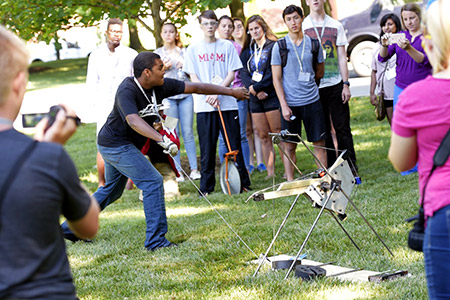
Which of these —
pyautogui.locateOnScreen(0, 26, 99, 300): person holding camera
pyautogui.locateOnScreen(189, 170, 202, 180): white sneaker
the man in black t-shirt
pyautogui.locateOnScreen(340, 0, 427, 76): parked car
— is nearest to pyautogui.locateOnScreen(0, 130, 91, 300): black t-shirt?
pyautogui.locateOnScreen(0, 26, 99, 300): person holding camera

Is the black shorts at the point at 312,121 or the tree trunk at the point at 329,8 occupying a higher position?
the tree trunk at the point at 329,8

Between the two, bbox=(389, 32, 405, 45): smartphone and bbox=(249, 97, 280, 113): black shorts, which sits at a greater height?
bbox=(389, 32, 405, 45): smartphone

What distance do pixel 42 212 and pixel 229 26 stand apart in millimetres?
7693

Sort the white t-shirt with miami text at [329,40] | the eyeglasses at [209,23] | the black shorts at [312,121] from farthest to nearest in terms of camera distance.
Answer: the eyeglasses at [209,23] < the white t-shirt with miami text at [329,40] < the black shorts at [312,121]

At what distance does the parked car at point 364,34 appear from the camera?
1864 cm

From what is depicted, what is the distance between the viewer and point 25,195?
2.27 metres

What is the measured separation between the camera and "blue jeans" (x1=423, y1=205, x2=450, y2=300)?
2.68m

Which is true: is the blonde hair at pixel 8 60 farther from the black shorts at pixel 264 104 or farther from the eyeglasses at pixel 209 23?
the black shorts at pixel 264 104

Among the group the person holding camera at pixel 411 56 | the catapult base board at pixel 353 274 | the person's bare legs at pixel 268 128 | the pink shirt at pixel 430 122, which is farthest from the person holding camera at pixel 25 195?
the person's bare legs at pixel 268 128

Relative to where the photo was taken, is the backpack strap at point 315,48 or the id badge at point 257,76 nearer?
the backpack strap at point 315,48

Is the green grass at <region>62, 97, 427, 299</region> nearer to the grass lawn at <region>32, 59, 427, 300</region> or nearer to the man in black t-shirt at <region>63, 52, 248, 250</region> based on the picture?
the grass lawn at <region>32, 59, 427, 300</region>

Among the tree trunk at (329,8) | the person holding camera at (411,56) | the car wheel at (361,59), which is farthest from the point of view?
the car wheel at (361,59)

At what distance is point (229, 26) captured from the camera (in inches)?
384

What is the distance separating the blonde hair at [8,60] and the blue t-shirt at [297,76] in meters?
6.27
